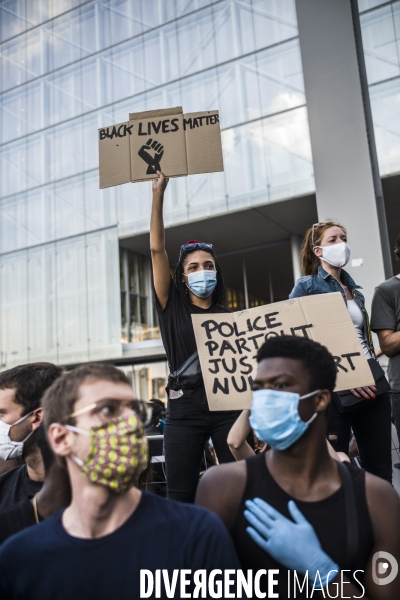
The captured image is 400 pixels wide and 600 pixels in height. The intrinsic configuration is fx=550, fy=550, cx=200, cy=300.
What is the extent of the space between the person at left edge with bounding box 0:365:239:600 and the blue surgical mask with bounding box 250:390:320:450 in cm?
40

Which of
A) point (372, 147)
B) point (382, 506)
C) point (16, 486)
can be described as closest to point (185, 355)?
point (16, 486)

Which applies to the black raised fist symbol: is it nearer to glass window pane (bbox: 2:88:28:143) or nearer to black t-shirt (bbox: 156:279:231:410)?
black t-shirt (bbox: 156:279:231:410)

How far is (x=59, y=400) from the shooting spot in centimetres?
189

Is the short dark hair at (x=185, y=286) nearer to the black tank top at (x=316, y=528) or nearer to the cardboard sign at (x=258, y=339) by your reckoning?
the cardboard sign at (x=258, y=339)

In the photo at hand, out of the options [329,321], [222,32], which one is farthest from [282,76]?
[329,321]

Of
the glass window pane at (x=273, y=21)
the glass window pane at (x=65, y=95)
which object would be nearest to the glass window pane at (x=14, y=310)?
the glass window pane at (x=65, y=95)

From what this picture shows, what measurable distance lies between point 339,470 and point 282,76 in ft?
47.3

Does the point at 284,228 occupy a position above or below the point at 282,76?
below

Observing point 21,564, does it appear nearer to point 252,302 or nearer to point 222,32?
point 222,32

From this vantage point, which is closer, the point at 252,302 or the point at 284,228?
the point at 284,228

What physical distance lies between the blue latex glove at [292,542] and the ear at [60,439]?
656 millimetres

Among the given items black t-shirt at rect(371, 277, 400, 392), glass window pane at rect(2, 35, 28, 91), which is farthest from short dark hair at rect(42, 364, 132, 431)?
glass window pane at rect(2, 35, 28, 91)

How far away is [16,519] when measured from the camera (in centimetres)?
200

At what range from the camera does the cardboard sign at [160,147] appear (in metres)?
3.64
